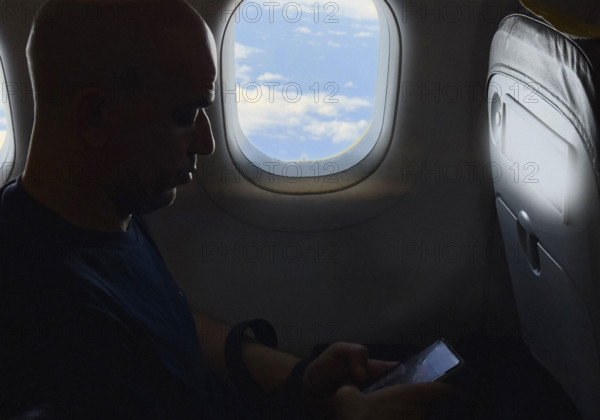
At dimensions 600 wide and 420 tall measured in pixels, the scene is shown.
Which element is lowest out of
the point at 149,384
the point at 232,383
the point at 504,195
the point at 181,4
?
the point at 232,383

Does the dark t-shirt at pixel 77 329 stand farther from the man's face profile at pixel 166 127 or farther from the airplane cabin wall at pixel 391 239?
the airplane cabin wall at pixel 391 239

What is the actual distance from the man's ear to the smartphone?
65 centimetres

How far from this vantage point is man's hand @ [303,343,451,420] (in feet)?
3.34

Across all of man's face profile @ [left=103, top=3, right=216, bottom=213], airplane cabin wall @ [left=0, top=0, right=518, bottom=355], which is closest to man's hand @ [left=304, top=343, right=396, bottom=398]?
man's face profile @ [left=103, top=3, right=216, bottom=213]

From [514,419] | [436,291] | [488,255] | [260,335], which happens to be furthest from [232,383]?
[488,255]

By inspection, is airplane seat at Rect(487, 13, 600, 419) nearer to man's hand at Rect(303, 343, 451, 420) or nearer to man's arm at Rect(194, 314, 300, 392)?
man's hand at Rect(303, 343, 451, 420)

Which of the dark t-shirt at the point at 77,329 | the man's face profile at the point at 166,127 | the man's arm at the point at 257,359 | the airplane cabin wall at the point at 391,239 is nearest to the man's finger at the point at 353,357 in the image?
the man's arm at the point at 257,359

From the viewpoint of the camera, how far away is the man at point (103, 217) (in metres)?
0.70

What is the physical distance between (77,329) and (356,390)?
538 millimetres

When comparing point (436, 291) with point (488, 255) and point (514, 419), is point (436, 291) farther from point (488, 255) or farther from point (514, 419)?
point (514, 419)

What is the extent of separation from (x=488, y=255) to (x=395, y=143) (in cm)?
44

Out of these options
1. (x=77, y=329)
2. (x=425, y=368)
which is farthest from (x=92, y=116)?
(x=425, y=368)

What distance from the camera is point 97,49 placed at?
81 centimetres

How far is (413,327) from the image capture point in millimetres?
1787
